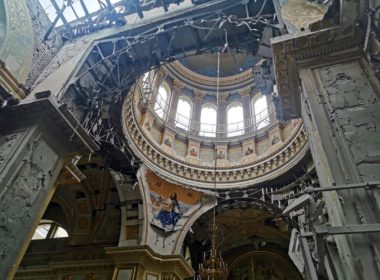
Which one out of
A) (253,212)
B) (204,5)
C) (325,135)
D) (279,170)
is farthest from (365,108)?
(253,212)

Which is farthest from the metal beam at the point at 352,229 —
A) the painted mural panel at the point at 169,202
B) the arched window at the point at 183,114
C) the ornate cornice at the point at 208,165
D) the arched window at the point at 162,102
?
the arched window at the point at 183,114

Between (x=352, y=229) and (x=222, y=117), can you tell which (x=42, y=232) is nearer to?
(x=222, y=117)

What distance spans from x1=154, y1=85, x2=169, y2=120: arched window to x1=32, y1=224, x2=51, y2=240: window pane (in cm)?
715

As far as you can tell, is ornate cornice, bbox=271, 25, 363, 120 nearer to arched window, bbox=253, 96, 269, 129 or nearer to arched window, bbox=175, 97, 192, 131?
arched window, bbox=253, 96, 269, 129

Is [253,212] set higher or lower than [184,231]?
higher

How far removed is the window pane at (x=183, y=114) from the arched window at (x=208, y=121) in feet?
2.57

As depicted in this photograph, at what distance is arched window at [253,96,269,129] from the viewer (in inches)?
596

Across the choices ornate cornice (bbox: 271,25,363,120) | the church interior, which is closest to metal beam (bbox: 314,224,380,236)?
the church interior

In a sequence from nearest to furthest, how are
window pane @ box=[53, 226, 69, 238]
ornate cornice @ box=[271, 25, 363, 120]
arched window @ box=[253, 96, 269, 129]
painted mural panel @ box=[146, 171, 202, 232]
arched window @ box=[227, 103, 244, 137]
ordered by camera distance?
ornate cornice @ box=[271, 25, 363, 120] → painted mural panel @ box=[146, 171, 202, 232] → window pane @ box=[53, 226, 69, 238] → arched window @ box=[253, 96, 269, 129] → arched window @ box=[227, 103, 244, 137]

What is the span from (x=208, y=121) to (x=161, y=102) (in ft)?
9.09

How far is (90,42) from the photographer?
8.12 meters

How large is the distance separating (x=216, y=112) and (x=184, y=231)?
7324 millimetres

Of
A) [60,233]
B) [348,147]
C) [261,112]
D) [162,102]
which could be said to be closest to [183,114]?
[162,102]

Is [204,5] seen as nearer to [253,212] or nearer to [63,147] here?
[63,147]
